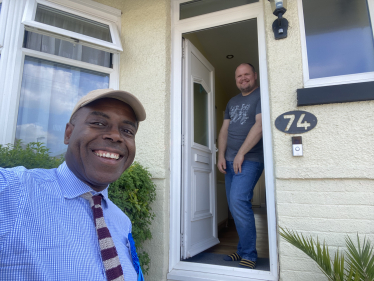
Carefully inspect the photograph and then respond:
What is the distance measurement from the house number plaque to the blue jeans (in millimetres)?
697

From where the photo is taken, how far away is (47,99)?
2705 millimetres

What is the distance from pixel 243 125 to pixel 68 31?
2072 mm

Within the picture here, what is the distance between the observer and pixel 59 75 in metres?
2.79

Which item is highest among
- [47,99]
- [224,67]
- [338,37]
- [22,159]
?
[224,67]

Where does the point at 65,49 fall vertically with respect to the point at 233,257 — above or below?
above

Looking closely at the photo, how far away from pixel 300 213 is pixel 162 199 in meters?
1.25

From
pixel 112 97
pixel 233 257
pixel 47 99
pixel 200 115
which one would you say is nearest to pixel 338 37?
pixel 200 115

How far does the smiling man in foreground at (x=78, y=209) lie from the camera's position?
0.69 m

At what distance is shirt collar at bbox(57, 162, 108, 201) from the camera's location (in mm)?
850

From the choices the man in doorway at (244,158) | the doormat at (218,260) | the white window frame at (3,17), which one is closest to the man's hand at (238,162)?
the man in doorway at (244,158)

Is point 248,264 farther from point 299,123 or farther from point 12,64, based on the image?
point 12,64

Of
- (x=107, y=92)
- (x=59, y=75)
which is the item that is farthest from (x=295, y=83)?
(x=59, y=75)

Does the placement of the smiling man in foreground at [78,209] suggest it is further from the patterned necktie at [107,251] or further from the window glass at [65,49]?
the window glass at [65,49]

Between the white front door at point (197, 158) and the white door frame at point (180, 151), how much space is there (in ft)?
0.44
